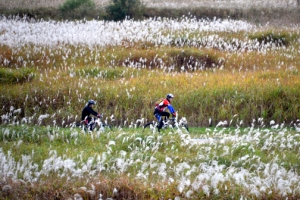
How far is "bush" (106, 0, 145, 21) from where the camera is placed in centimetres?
3095

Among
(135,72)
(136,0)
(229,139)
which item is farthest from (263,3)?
(229,139)

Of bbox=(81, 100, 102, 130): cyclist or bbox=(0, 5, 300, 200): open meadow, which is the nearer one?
bbox=(0, 5, 300, 200): open meadow

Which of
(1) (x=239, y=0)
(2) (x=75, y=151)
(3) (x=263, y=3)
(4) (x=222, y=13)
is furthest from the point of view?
(1) (x=239, y=0)

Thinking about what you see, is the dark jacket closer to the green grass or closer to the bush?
the green grass

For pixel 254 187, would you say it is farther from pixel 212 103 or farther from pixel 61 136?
pixel 212 103

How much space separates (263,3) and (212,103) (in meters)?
25.3

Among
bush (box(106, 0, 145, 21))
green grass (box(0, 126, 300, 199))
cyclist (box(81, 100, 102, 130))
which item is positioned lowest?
green grass (box(0, 126, 300, 199))

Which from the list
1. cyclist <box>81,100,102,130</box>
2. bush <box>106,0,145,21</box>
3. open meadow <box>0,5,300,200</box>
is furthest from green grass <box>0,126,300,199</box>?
bush <box>106,0,145,21</box>

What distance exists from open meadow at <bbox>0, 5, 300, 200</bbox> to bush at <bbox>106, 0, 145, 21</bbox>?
529 centimetres

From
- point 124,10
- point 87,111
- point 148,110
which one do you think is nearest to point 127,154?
point 87,111

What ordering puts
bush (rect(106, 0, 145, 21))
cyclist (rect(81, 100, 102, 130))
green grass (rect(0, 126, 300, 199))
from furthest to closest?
1. bush (rect(106, 0, 145, 21))
2. cyclist (rect(81, 100, 102, 130))
3. green grass (rect(0, 126, 300, 199))

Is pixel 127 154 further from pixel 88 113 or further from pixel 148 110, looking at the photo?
pixel 148 110

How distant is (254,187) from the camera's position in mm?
7422

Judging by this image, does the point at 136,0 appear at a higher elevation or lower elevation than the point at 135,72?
higher
